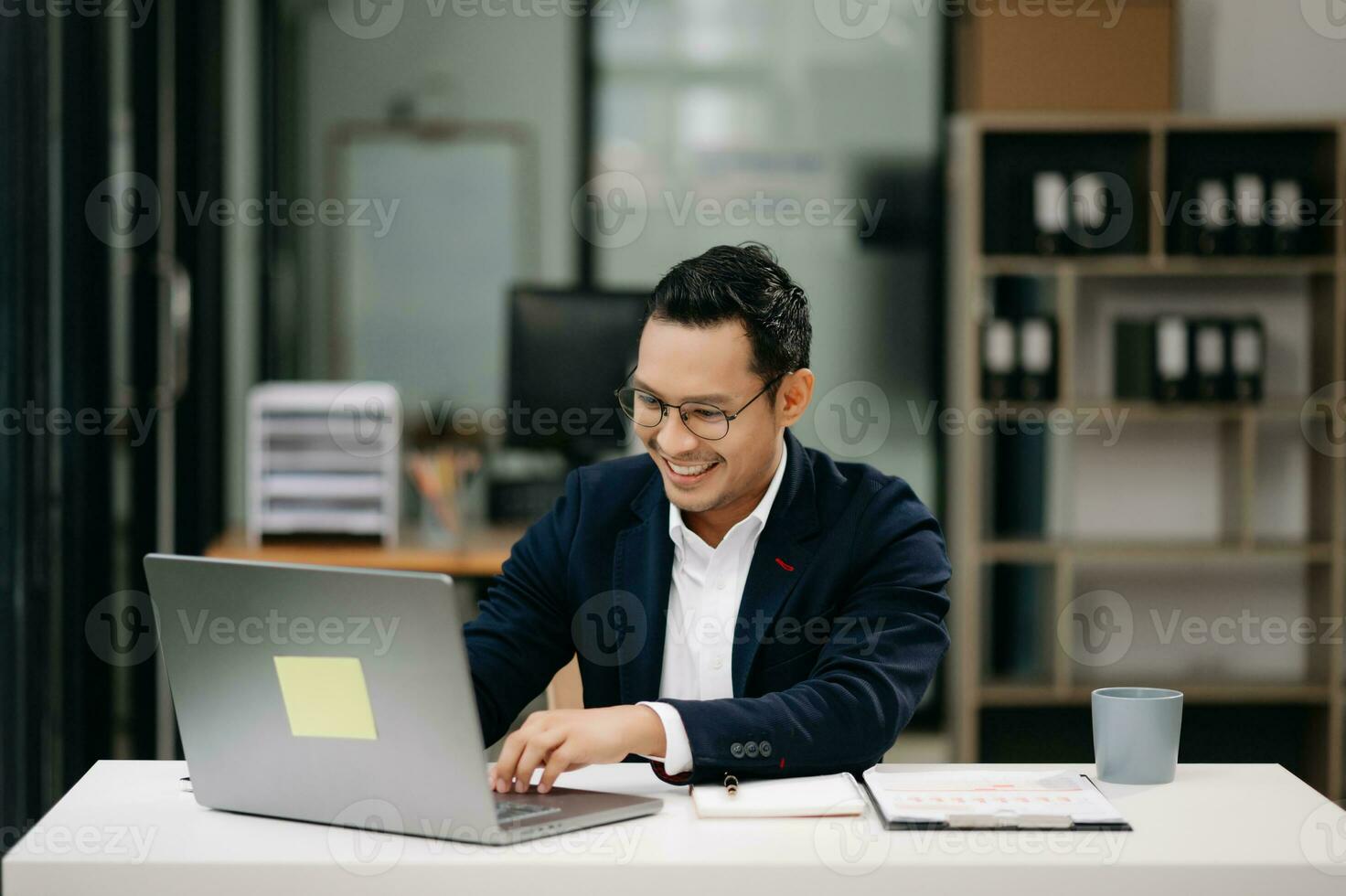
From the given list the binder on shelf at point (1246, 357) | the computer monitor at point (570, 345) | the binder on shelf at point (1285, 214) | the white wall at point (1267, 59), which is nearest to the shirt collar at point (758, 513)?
the computer monitor at point (570, 345)

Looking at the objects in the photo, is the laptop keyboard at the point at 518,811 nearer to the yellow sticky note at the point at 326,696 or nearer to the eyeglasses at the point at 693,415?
the yellow sticky note at the point at 326,696

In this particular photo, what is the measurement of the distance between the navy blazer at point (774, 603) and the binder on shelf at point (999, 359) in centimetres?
210

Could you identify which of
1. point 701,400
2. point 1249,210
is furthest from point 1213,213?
point 701,400

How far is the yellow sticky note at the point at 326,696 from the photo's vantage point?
1291 mm

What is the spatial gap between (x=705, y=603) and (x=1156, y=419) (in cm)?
259

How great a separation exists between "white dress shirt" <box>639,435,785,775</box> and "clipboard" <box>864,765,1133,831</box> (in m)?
0.33

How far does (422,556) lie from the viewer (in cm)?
351

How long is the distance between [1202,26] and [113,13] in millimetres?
2997

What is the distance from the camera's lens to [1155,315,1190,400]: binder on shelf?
3906 mm

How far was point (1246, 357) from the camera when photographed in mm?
3914

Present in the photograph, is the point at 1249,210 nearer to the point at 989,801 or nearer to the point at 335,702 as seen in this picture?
the point at 989,801

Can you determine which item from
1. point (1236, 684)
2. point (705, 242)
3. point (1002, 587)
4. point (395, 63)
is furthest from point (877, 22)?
point (1236, 684)

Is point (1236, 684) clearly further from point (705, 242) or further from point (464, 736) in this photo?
point (464, 736)

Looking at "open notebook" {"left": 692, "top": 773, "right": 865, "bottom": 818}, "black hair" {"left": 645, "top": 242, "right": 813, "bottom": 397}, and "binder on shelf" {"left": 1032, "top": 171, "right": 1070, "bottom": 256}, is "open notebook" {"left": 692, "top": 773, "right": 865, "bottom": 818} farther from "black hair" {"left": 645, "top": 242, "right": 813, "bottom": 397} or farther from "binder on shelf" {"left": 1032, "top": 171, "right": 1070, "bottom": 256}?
"binder on shelf" {"left": 1032, "top": 171, "right": 1070, "bottom": 256}
